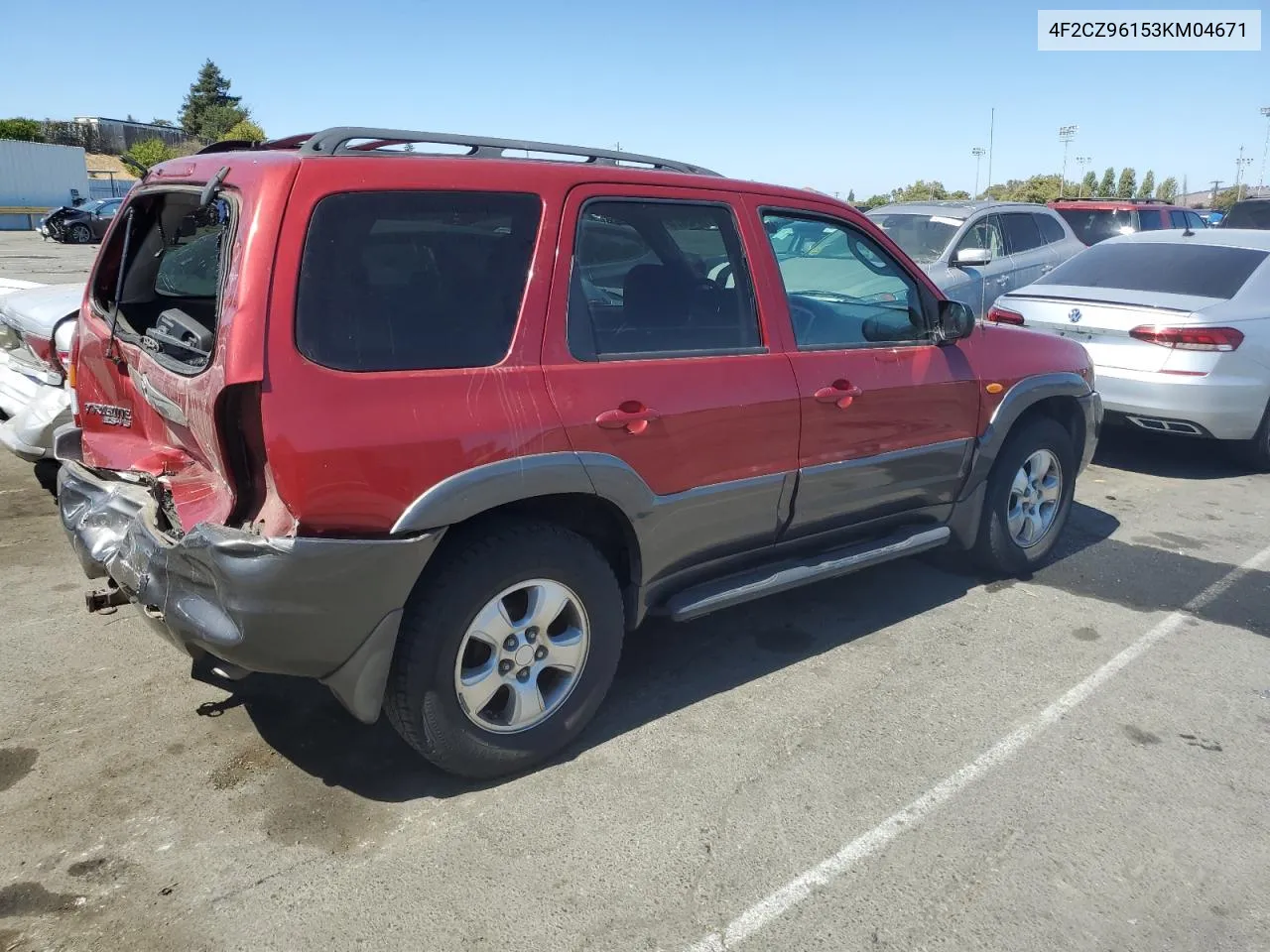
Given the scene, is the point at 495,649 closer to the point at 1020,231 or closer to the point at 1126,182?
the point at 1020,231

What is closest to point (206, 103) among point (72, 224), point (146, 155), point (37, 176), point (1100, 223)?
point (146, 155)

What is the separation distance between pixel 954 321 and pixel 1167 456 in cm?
462

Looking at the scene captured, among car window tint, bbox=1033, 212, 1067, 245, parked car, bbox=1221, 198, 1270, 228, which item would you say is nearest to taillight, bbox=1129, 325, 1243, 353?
car window tint, bbox=1033, 212, 1067, 245

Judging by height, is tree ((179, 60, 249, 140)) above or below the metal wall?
above

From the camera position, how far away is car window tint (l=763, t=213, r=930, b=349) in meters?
3.81

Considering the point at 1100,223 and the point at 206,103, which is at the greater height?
the point at 206,103

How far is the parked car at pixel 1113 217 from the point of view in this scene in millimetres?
13836

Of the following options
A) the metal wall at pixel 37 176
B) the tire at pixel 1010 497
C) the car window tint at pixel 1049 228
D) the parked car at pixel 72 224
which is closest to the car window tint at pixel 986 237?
the car window tint at pixel 1049 228

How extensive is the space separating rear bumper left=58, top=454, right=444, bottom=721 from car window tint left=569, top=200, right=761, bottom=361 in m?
0.94

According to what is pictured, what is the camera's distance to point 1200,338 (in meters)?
6.50

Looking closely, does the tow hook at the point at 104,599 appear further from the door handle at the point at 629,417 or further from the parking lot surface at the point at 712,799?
the door handle at the point at 629,417

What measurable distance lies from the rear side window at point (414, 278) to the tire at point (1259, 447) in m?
6.18

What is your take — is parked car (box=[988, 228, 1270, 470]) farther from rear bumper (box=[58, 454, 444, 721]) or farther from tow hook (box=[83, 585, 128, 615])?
tow hook (box=[83, 585, 128, 615])

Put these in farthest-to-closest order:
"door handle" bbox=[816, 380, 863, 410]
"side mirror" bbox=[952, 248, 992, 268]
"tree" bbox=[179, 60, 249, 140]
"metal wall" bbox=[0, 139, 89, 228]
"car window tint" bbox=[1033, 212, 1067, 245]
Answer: "tree" bbox=[179, 60, 249, 140]
"metal wall" bbox=[0, 139, 89, 228]
"car window tint" bbox=[1033, 212, 1067, 245]
"side mirror" bbox=[952, 248, 992, 268]
"door handle" bbox=[816, 380, 863, 410]
